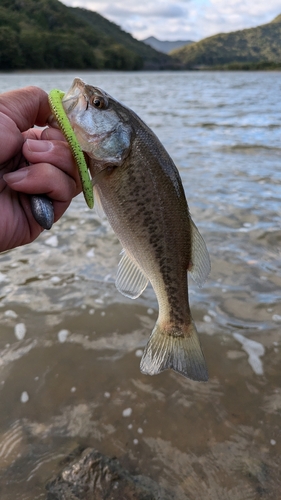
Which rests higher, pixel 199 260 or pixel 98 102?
pixel 98 102

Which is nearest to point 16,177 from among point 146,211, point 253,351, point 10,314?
point 146,211

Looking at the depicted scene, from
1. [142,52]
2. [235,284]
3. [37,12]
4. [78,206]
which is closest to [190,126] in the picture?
[78,206]

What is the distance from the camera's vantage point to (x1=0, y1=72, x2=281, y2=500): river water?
2717 millimetres

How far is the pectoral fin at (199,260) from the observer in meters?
2.21

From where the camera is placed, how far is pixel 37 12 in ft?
367

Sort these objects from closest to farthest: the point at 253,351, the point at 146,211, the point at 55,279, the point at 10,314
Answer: the point at 146,211
the point at 253,351
the point at 10,314
the point at 55,279

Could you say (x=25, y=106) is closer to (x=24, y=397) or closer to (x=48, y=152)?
(x=48, y=152)

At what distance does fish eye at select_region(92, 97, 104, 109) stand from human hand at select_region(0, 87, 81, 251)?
0.25 meters

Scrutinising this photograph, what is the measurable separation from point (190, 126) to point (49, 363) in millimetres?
12962

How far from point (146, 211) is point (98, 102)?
627 millimetres

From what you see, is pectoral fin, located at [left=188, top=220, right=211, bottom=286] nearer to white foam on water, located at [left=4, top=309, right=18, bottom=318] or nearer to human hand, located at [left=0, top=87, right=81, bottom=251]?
human hand, located at [left=0, top=87, right=81, bottom=251]

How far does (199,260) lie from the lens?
88.3 inches

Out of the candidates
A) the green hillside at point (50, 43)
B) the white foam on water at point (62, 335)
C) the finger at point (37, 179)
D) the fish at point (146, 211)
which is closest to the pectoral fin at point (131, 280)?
the fish at point (146, 211)

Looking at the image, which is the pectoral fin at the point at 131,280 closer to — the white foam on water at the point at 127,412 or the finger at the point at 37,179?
the finger at the point at 37,179
